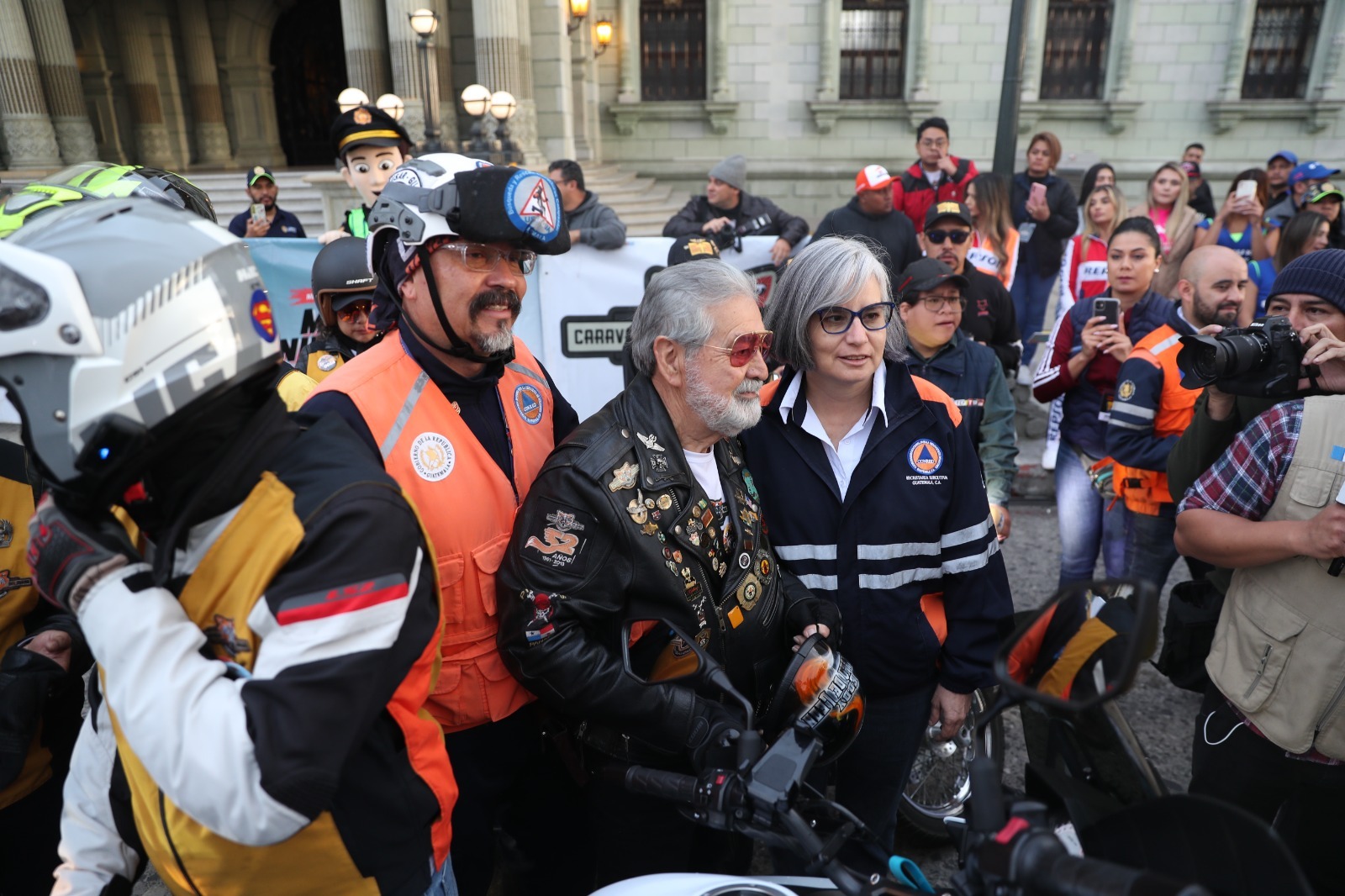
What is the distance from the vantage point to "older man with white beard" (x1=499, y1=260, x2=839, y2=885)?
192 cm

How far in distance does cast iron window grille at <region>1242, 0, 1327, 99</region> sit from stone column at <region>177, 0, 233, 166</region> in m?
18.9

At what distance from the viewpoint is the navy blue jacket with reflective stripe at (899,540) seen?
232cm

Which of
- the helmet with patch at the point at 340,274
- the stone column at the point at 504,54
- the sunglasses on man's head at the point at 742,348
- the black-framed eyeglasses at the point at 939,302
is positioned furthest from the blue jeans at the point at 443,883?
the stone column at the point at 504,54

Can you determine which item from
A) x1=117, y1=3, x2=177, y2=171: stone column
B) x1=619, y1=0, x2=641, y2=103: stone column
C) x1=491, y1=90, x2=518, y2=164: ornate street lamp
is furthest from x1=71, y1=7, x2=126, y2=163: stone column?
x1=619, y1=0, x2=641, y2=103: stone column

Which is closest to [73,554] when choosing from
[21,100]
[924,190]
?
[924,190]

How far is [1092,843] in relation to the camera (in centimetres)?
120

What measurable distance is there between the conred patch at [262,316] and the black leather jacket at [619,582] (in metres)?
0.75

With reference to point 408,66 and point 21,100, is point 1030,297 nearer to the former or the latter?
point 408,66

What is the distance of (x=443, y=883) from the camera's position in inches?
68.2

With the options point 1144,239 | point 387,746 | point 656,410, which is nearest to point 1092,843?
point 387,746

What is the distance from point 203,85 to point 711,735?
699 inches

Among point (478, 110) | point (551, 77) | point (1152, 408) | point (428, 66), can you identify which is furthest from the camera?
point (551, 77)

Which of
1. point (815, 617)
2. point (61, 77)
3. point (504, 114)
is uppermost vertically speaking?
point (61, 77)

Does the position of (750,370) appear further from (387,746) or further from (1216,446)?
(1216,446)
